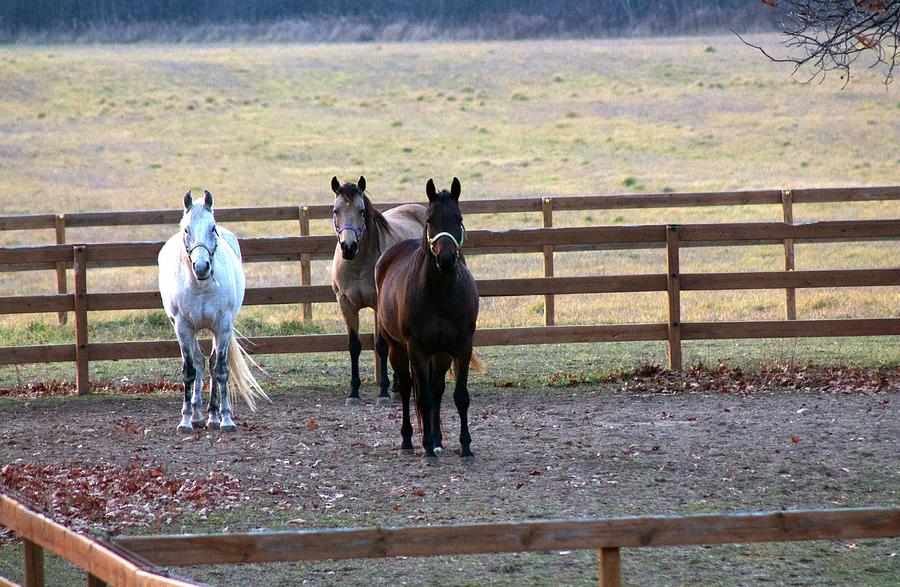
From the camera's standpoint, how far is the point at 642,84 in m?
42.2

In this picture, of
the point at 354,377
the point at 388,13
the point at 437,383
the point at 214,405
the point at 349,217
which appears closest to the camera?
the point at 437,383

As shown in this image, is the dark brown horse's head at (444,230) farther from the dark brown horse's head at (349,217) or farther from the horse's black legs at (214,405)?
the horse's black legs at (214,405)

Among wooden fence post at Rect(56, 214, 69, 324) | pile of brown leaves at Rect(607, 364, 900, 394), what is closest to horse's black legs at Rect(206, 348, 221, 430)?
pile of brown leaves at Rect(607, 364, 900, 394)

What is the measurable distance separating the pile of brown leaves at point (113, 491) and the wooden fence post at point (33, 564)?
231 cm

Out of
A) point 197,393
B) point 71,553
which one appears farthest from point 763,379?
point 71,553

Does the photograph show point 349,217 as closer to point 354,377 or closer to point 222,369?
point 354,377

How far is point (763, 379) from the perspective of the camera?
32.6 ft

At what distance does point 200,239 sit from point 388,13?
43.2m

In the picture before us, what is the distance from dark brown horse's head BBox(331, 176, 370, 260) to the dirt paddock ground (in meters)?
1.39

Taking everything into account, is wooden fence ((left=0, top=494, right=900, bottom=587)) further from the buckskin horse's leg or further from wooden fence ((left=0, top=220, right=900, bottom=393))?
wooden fence ((left=0, top=220, right=900, bottom=393))

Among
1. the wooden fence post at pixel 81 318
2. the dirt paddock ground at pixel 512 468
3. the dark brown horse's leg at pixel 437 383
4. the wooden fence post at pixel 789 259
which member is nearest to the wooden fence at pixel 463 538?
the dirt paddock ground at pixel 512 468

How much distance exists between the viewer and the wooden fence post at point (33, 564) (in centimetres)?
353

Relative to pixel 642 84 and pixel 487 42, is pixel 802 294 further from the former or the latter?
pixel 487 42

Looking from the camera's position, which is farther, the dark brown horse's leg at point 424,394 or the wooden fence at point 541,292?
the wooden fence at point 541,292
